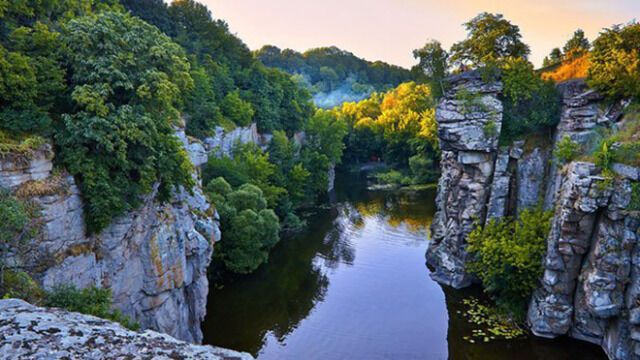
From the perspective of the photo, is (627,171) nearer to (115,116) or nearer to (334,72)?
(115,116)

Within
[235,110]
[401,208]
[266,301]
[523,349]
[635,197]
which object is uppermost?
[235,110]

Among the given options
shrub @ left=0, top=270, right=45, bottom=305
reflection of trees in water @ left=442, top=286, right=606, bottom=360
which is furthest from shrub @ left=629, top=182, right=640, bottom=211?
shrub @ left=0, top=270, right=45, bottom=305

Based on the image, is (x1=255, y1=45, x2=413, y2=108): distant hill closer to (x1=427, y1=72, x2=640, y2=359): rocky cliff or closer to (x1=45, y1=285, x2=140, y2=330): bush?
(x1=427, y1=72, x2=640, y2=359): rocky cliff

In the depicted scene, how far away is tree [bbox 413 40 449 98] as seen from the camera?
101 feet

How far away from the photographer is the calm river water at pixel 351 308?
22.5 meters

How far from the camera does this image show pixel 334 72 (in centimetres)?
13388

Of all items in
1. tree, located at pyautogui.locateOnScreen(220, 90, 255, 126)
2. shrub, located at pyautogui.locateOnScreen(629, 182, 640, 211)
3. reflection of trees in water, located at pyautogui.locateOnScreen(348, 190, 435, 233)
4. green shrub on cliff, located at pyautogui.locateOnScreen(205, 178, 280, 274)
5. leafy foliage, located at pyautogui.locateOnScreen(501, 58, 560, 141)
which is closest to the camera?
shrub, located at pyautogui.locateOnScreen(629, 182, 640, 211)

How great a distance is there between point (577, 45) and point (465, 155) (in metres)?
10.5

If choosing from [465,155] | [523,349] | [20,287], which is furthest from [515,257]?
[20,287]

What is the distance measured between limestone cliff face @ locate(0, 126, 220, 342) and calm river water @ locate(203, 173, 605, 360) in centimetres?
438

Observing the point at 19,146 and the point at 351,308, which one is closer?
the point at 19,146

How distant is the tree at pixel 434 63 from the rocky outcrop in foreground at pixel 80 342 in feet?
90.2

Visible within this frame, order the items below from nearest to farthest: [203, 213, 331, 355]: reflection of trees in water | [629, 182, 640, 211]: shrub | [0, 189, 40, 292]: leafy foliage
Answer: [0, 189, 40, 292]: leafy foliage → [629, 182, 640, 211]: shrub → [203, 213, 331, 355]: reflection of trees in water

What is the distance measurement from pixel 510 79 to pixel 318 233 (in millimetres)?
21224
